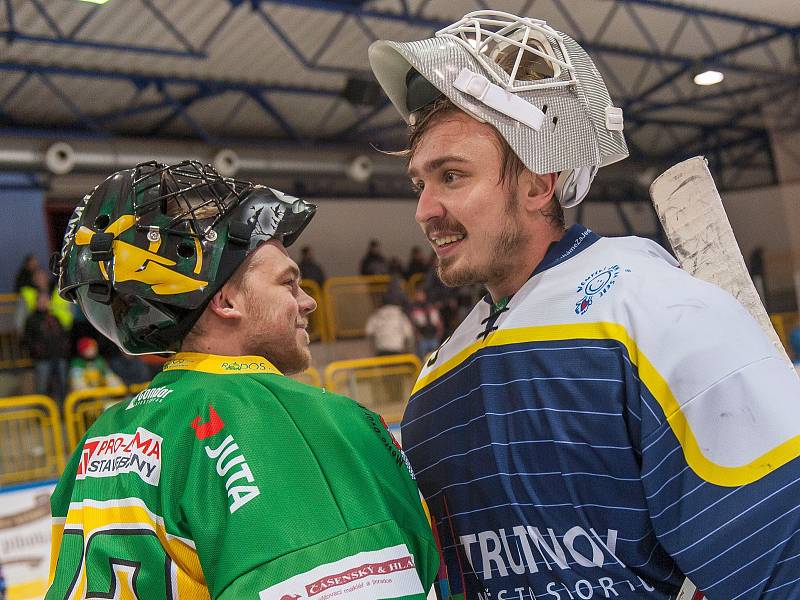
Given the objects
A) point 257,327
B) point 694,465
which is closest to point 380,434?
point 257,327

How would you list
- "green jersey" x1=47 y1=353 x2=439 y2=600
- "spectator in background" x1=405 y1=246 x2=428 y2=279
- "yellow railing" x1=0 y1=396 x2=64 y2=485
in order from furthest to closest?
"spectator in background" x1=405 y1=246 x2=428 y2=279, "yellow railing" x1=0 y1=396 x2=64 y2=485, "green jersey" x1=47 y1=353 x2=439 y2=600

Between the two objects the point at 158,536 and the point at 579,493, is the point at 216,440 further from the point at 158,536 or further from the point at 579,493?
the point at 579,493

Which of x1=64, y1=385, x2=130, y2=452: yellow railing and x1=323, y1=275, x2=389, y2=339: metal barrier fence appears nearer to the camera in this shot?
x1=64, y1=385, x2=130, y2=452: yellow railing

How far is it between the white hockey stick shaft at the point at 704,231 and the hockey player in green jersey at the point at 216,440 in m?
0.73

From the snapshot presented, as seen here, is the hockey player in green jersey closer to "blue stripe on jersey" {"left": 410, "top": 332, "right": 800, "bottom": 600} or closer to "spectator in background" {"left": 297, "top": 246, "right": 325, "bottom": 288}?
"blue stripe on jersey" {"left": 410, "top": 332, "right": 800, "bottom": 600}

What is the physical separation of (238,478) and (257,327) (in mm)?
390

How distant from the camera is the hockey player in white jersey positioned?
4.33 ft

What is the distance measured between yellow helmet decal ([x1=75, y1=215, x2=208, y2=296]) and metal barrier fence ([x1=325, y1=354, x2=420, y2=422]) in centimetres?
739

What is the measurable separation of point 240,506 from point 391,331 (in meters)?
10.2

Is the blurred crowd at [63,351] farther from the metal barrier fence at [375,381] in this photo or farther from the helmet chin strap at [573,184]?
the helmet chin strap at [573,184]

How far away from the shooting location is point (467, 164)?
1.63 metres

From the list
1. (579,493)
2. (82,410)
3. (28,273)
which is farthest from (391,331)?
(579,493)

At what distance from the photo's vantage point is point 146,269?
1659mm

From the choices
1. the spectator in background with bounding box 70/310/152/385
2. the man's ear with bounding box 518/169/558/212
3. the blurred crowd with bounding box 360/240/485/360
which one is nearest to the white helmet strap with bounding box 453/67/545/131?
the man's ear with bounding box 518/169/558/212
